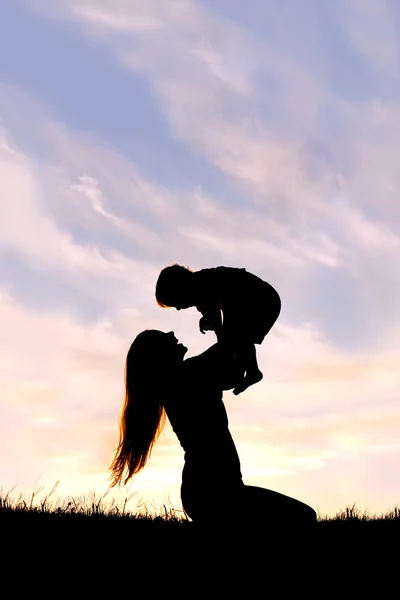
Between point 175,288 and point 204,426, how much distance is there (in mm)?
1553

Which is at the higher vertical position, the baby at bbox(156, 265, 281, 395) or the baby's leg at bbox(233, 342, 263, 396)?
the baby at bbox(156, 265, 281, 395)

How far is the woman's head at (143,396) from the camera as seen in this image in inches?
255

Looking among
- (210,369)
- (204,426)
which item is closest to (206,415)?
(204,426)

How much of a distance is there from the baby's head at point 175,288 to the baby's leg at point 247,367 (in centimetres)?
84

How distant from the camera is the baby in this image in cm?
713

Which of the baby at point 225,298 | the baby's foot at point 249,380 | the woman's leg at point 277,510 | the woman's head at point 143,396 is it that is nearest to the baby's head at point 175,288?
the baby at point 225,298

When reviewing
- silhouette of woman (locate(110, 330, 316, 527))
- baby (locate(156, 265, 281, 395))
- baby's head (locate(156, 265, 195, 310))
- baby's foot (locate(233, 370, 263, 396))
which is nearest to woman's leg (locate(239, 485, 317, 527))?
silhouette of woman (locate(110, 330, 316, 527))

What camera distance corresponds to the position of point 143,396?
6715 millimetres

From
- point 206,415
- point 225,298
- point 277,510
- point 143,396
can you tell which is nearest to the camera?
point 277,510

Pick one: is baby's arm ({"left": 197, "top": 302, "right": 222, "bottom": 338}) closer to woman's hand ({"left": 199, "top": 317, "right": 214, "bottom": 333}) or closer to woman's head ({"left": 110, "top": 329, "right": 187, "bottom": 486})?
woman's hand ({"left": 199, "top": 317, "right": 214, "bottom": 333})

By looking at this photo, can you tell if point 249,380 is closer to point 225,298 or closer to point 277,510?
point 225,298

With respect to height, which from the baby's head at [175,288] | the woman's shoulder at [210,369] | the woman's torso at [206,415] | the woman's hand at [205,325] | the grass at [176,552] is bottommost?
the grass at [176,552]

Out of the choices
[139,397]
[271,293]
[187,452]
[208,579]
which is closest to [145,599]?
[208,579]

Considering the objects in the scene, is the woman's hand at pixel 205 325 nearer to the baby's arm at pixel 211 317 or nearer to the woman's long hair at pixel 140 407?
the baby's arm at pixel 211 317
